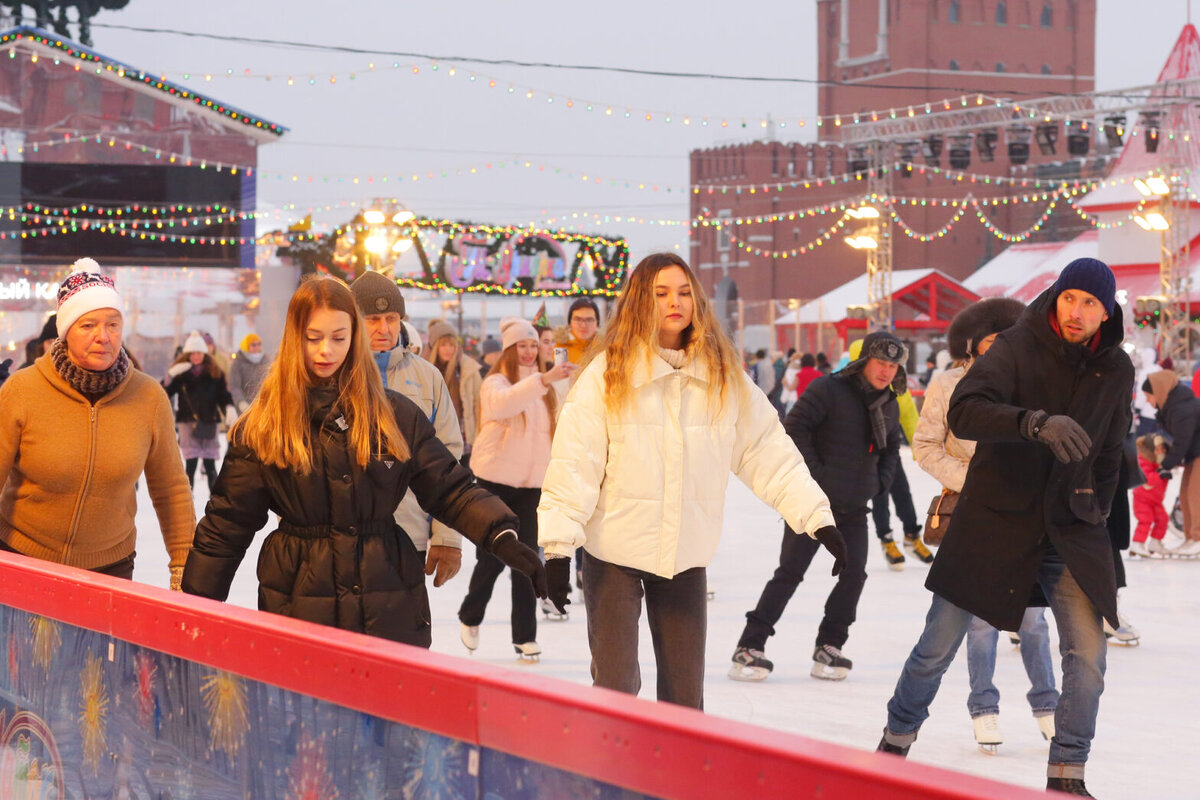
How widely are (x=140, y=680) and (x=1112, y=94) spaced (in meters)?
24.1

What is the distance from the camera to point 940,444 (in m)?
5.01

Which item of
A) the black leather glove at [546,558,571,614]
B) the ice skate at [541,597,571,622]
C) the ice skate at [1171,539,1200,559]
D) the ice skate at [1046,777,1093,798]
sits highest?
the black leather glove at [546,558,571,614]

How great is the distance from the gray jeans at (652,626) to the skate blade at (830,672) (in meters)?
2.18

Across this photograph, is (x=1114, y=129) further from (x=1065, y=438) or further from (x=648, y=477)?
(x=648, y=477)

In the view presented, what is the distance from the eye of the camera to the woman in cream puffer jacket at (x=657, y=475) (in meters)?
3.34

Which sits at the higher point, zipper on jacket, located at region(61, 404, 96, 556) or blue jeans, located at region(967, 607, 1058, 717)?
zipper on jacket, located at region(61, 404, 96, 556)

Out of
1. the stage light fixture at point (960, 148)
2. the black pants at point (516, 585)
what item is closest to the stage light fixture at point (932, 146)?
the stage light fixture at point (960, 148)

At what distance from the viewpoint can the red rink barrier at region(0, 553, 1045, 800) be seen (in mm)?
1489

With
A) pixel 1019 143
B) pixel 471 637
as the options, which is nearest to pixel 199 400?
pixel 471 637

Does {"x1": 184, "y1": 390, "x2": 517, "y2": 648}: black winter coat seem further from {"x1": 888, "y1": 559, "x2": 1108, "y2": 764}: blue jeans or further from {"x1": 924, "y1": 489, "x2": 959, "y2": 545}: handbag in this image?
{"x1": 924, "y1": 489, "x2": 959, "y2": 545}: handbag

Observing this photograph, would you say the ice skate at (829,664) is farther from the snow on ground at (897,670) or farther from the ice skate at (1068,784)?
the ice skate at (1068,784)

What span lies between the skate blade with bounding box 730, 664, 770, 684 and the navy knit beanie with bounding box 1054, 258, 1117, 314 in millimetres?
2401

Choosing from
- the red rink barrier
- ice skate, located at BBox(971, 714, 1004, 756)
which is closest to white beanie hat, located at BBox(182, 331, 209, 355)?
ice skate, located at BBox(971, 714, 1004, 756)

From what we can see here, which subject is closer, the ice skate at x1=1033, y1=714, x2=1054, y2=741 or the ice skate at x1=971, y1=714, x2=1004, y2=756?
the ice skate at x1=971, y1=714, x2=1004, y2=756
